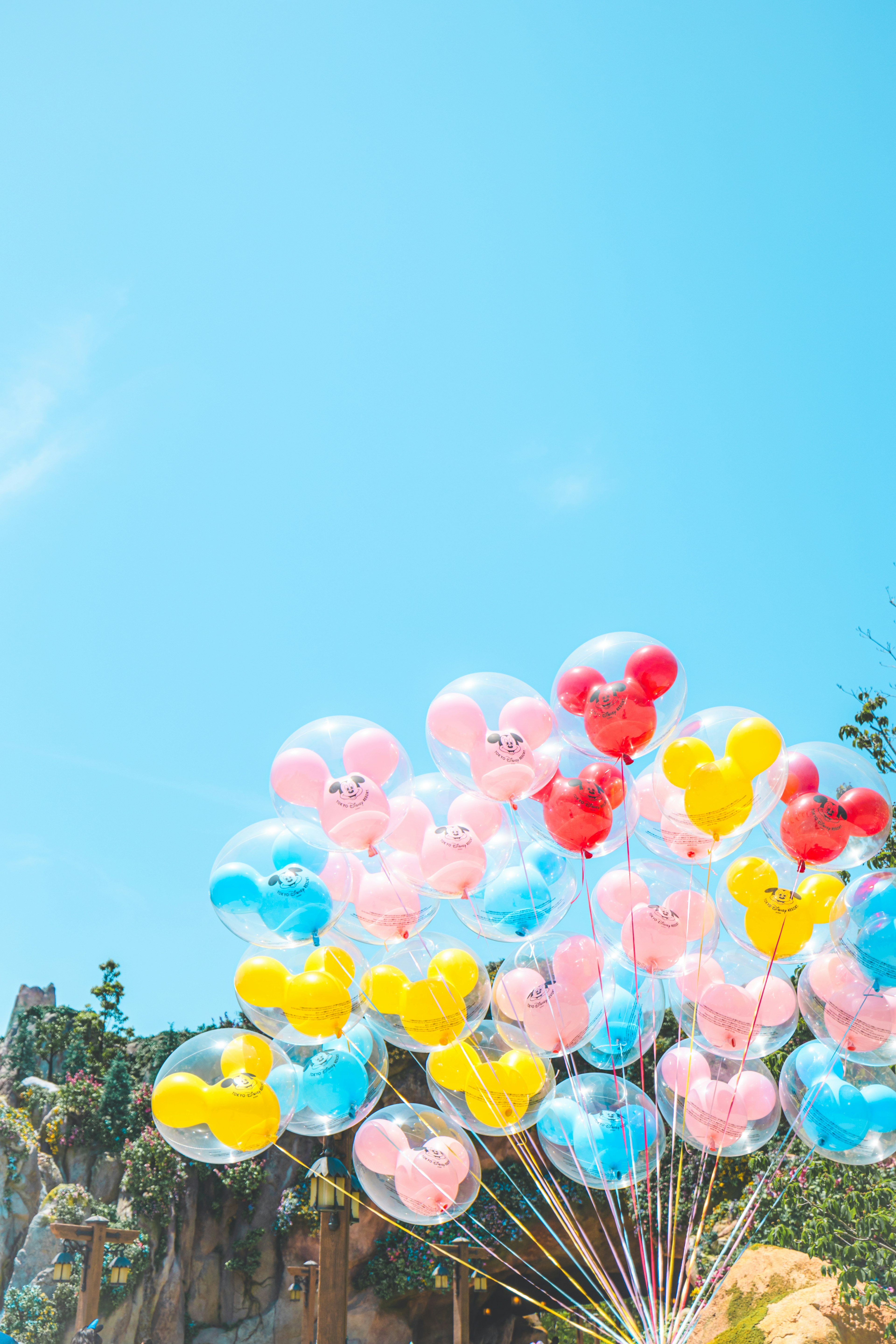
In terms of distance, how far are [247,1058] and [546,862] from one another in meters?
2.22

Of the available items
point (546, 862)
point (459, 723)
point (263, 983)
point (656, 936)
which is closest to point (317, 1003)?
point (263, 983)

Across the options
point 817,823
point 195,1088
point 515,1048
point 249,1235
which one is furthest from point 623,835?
point 249,1235

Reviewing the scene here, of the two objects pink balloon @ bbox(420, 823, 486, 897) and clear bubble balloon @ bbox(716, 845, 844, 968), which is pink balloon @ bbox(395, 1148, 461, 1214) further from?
clear bubble balloon @ bbox(716, 845, 844, 968)

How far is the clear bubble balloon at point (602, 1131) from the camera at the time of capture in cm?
578

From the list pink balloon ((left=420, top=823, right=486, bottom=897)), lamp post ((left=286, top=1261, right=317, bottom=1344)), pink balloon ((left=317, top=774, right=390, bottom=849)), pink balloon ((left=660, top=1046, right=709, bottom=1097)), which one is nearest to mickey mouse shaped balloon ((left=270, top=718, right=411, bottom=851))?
pink balloon ((left=317, top=774, right=390, bottom=849))

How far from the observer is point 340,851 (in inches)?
234

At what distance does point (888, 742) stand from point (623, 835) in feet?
23.8

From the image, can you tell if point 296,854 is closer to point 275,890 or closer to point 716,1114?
point 275,890

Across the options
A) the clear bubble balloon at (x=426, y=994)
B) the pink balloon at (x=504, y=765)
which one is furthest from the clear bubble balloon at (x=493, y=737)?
the clear bubble balloon at (x=426, y=994)

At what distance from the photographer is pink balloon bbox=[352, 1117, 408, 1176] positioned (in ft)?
18.8

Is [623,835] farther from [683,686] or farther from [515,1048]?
[515,1048]

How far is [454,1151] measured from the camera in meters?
5.78

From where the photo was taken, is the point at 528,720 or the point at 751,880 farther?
the point at 751,880

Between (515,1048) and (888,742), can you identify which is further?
(888,742)
